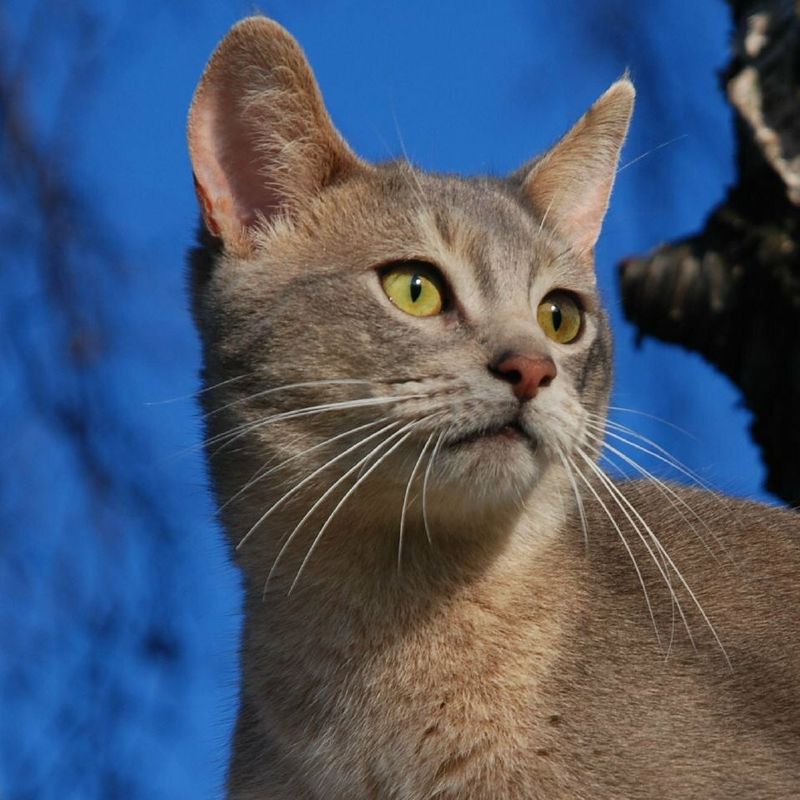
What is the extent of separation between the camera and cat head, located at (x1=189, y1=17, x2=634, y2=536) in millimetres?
3213

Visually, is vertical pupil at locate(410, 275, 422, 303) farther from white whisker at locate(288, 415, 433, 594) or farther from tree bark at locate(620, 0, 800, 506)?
tree bark at locate(620, 0, 800, 506)

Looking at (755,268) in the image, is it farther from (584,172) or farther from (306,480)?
(306,480)

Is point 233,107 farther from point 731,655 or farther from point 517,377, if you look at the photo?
point 731,655

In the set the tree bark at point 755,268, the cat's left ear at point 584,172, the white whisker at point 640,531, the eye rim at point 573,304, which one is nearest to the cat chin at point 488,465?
the white whisker at point 640,531

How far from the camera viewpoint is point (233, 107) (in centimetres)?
365

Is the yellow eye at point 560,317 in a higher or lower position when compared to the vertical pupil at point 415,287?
lower

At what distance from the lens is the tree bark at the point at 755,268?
15.8 feet

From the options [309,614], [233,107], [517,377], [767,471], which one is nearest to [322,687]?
[309,614]

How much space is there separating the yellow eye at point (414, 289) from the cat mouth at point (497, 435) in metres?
0.36

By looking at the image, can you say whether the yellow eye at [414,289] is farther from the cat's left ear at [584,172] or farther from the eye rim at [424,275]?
the cat's left ear at [584,172]

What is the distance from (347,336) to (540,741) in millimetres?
1059

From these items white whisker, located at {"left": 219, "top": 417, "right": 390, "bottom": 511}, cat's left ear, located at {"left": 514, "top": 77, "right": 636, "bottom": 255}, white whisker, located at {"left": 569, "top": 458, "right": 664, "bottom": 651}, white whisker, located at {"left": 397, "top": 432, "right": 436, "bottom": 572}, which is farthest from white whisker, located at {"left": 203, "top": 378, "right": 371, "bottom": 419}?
cat's left ear, located at {"left": 514, "top": 77, "right": 636, "bottom": 255}

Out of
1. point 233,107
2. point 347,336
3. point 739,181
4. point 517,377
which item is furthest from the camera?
point 739,181

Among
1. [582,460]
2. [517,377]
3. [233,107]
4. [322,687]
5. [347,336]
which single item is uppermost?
[233,107]
